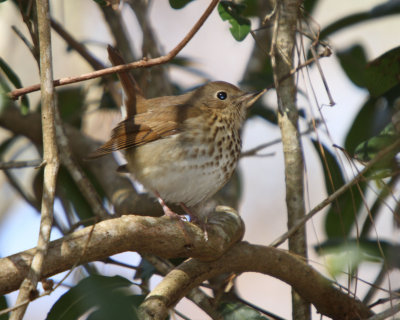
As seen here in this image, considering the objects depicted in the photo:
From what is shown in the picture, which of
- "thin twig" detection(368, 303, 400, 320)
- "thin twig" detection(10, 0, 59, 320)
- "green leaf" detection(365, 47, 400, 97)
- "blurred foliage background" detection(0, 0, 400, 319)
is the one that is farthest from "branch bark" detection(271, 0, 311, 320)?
"thin twig" detection(10, 0, 59, 320)

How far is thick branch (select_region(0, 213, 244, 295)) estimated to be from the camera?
1.69 metres

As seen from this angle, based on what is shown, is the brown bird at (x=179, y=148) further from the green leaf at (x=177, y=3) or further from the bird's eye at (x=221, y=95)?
the green leaf at (x=177, y=3)

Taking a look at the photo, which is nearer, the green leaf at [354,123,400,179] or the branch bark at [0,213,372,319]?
the branch bark at [0,213,372,319]

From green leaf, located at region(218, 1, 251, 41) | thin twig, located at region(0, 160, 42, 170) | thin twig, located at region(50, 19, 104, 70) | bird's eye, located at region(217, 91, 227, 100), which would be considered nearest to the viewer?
green leaf, located at region(218, 1, 251, 41)

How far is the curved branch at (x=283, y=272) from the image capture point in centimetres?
238

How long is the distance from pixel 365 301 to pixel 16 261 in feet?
5.85

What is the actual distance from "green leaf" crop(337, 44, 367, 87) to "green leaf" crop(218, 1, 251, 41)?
91 cm

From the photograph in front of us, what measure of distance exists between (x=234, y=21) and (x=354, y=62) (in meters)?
1.01

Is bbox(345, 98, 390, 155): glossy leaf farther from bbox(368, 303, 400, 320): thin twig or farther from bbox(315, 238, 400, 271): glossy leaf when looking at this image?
bbox(368, 303, 400, 320): thin twig

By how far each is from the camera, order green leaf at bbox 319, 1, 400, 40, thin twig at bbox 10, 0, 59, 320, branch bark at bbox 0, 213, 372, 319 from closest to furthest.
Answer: thin twig at bbox 10, 0, 59, 320 → branch bark at bbox 0, 213, 372, 319 → green leaf at bbox 319, 1, 400, 40

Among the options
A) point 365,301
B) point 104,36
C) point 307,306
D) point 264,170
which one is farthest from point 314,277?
point 104,36

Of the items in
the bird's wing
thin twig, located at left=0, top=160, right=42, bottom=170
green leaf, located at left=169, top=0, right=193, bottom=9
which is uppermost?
green leaf, located at left=169, top=0, right=193, bottom=9

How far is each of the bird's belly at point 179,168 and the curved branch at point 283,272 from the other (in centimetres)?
60

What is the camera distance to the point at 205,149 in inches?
120
